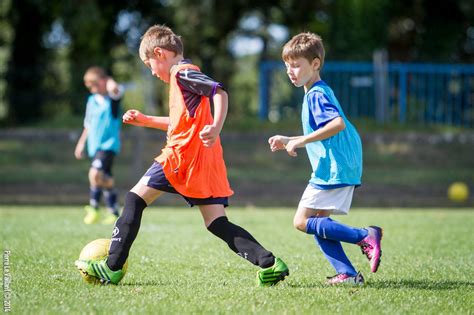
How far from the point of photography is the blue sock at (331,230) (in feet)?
18.2

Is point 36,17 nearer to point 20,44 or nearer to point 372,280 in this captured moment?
point 20,44

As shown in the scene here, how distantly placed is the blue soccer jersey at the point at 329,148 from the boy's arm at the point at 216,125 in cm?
A: 66

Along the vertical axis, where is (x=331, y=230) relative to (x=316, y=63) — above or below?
below

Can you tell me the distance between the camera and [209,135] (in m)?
5.17

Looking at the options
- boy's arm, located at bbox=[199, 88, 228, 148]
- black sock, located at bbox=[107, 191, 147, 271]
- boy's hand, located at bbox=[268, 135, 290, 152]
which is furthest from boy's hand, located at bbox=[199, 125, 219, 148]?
black sock, located at bbox=[107, 191, 147, 271]

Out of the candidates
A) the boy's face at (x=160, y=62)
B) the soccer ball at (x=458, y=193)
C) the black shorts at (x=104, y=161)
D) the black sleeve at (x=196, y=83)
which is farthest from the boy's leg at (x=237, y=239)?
the soccer ball at (x=458, y=193)

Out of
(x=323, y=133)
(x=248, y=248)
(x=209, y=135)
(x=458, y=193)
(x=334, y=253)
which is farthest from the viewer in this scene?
(x=458, y=193)

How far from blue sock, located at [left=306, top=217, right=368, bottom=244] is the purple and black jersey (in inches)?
45.2

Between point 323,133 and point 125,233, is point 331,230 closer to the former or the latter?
point 323,133

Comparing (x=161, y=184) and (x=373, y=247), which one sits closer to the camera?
(x=161, y=184)

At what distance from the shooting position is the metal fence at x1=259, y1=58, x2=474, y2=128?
65.0 ft

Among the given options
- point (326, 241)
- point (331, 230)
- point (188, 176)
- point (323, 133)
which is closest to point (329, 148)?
point (323, 133)

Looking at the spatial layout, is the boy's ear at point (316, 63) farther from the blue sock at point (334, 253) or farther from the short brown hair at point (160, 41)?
the blue sock at point (334, 253)

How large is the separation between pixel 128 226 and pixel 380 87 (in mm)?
15121
